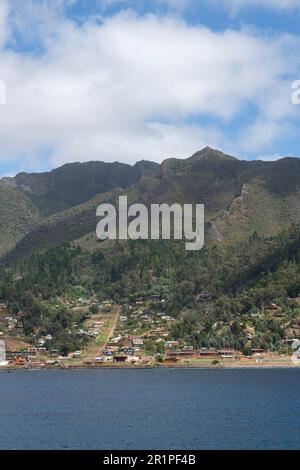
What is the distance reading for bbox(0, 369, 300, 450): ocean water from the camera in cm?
7219

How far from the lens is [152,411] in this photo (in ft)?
308

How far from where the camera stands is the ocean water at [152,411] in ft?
237

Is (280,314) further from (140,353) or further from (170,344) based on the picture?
(140,353)

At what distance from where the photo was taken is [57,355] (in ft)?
613

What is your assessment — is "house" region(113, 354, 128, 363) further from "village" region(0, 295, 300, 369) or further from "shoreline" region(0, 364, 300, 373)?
"shoreline" region(0, 364, 300, 373)

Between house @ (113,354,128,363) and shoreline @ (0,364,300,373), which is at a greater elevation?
house @ (113,354,128,363)

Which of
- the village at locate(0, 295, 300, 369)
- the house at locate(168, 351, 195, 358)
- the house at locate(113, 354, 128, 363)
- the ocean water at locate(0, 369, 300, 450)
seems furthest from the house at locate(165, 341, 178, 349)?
the ocean water at locate(0, 369, 300, 450)

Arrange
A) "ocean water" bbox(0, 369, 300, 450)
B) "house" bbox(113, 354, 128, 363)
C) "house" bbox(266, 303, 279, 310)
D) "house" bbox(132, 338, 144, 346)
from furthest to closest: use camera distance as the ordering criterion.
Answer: "house" bbox(266, 303, 279, 310)
"house" bbox(132, 338, 144, 346)
"house" bbox(113, 354, 128, 363)
"ocean water" bbox(0, 369, 300, 450)

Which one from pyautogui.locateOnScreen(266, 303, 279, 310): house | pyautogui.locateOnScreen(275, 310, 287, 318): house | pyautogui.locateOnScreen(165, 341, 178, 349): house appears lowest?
pyautogui.locateOnScreen(165, 341, 178, 349): house

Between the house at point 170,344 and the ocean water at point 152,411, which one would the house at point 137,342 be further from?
the ocean water at point 152,411

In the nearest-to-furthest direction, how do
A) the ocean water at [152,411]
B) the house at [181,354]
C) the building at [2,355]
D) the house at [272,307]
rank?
the ocean water at [152,411]
the house at [181,354]
the building at [2,355]
the house at [272,307]

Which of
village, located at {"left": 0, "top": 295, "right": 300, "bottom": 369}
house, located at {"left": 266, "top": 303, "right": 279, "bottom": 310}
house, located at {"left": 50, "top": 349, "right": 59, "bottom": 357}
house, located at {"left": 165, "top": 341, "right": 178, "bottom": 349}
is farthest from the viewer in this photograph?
house, located at {"left": 266, "top": 303, "right": 279, "bottom": 310}

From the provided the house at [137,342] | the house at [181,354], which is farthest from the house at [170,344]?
the house at [137,342]
